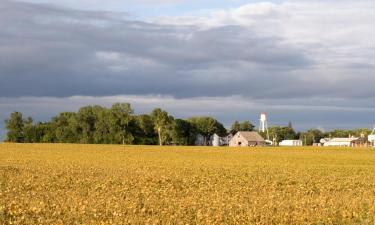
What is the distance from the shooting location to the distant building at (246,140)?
18370cm

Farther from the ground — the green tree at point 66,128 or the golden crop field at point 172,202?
the green tree at point 66,128

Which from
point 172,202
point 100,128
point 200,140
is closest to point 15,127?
point 100,128

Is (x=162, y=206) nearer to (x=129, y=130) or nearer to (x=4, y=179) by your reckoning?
(x=4, y=179)

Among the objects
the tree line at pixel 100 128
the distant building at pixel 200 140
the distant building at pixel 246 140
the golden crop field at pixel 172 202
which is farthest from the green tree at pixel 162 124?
the golden crop field at pixel 172 202

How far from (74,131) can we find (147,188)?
421 feet

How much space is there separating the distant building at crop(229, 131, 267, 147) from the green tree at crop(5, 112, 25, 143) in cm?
6148

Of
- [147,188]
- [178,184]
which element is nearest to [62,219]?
[147,188]

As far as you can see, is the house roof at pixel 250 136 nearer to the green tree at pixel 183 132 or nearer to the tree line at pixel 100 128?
the green tree at pixel 183 132

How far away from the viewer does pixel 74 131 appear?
150375mm

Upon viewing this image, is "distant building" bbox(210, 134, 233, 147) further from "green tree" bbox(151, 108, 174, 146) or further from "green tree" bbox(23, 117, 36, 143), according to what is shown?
"green tree" bbox(23, 117, 36, 143)

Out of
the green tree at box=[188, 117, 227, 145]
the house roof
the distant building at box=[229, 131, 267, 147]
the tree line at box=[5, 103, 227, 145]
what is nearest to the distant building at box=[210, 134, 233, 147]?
the green tree at box=[188, 117, 227, 145]

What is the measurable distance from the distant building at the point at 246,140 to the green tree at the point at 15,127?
6148 cm

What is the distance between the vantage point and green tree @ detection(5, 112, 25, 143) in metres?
151

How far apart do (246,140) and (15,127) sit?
6683cm
